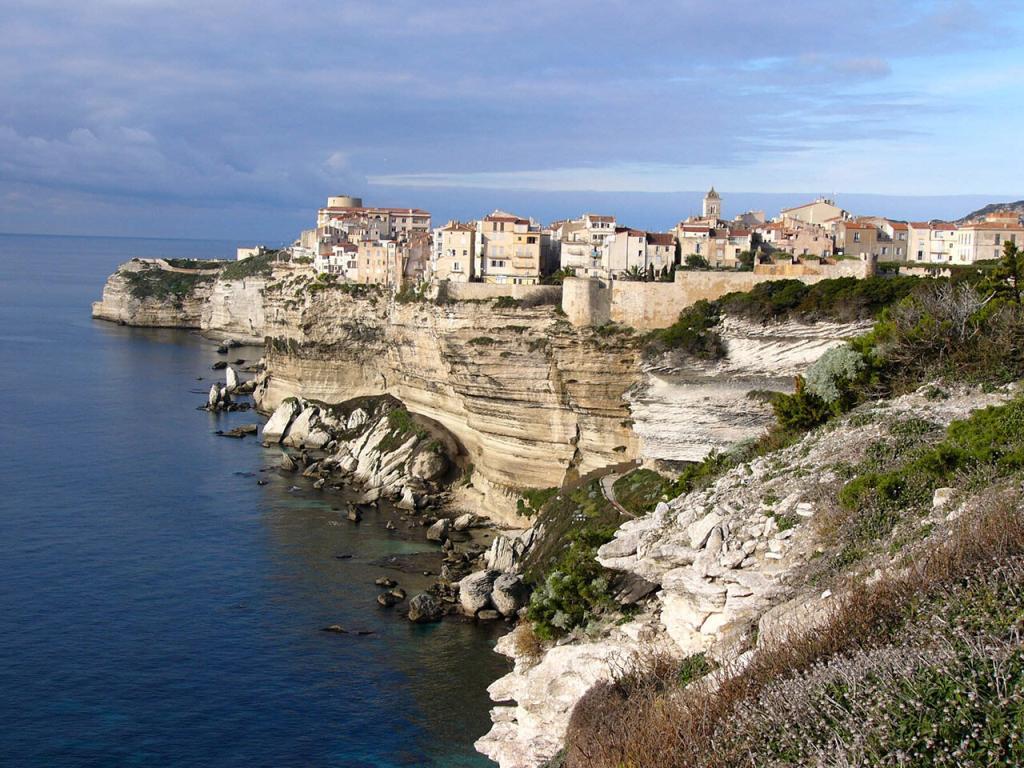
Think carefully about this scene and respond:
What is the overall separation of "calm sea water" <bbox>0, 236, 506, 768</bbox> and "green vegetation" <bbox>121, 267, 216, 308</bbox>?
5920 centimetres

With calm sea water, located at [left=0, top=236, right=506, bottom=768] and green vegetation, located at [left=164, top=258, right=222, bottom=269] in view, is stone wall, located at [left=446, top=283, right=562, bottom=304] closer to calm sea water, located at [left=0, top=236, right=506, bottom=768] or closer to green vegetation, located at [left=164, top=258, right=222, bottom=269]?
calm sea water, located at [left=0, top=236, right=506, bottom=768]

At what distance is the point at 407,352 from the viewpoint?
167 feet

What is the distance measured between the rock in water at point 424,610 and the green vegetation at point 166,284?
87.0 m

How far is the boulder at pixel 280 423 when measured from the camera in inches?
2217

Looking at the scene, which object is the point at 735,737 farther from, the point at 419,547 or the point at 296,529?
the point at 296,529

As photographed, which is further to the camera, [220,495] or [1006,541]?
[220,495]

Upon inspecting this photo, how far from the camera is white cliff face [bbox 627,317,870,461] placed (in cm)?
3222

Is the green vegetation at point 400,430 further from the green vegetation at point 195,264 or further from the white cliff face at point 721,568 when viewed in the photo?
the green vegetation at point 195,264

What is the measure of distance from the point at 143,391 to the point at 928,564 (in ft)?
208

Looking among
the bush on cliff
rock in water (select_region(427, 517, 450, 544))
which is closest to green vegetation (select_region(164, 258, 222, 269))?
rock in water (select_region(427, 517, 450, 544))

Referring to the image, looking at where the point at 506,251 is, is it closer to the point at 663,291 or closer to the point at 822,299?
the point at 663,291

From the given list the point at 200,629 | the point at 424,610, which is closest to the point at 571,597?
the point at 424,610

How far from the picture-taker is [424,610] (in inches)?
1204

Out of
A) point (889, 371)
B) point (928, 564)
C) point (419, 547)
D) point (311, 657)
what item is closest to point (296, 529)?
point (419, 547)
